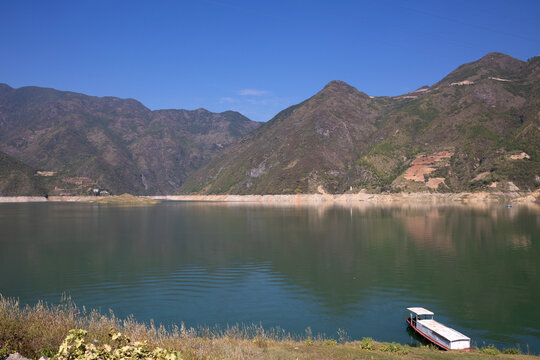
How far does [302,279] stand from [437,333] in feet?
73.1

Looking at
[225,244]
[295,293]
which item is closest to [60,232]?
[225,244]

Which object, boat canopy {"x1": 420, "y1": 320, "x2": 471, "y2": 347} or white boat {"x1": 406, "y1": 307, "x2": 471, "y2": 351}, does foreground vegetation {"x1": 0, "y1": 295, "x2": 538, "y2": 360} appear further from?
boat canopy {"x1": 420, "y1": 320, "x2": 471, "y2": 347}

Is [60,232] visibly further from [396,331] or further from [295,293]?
[396,331]

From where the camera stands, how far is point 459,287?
42.3m

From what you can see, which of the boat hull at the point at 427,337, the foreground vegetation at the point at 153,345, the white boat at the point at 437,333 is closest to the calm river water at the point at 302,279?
the boat hull at the point at 427,337

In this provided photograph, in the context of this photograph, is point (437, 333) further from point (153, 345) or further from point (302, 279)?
point (302, 279)

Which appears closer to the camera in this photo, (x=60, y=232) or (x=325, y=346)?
(x=325, y=346)

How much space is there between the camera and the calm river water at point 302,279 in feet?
108

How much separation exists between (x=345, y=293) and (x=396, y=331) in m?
11.3

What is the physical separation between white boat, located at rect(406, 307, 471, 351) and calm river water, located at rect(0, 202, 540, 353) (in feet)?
4.92

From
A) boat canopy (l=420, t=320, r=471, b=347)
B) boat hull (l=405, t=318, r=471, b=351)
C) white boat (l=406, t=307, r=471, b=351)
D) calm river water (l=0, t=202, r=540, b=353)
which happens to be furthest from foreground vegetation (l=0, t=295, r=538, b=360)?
calm river water (l=0, t=202, r=540, b=353)

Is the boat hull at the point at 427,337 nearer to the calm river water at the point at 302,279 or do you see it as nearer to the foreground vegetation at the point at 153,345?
the calm river water at the point at 302,279

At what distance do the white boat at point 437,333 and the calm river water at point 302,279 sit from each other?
1.50 m

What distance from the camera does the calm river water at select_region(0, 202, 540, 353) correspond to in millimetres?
32844
